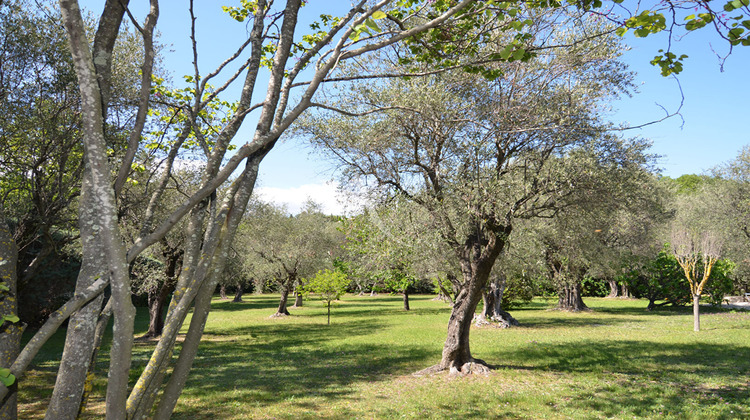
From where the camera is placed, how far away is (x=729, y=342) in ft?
50.9

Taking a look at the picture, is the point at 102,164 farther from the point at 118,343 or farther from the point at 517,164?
the point at 517,164

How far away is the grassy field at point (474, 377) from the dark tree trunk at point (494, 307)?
197cm

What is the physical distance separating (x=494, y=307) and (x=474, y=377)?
496 inches

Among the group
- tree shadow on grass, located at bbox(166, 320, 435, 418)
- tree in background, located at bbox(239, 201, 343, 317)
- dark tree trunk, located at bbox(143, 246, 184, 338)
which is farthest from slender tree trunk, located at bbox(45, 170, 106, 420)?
tree in background, located at bbox(239, 201, 343, 317)

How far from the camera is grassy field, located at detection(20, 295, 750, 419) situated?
27.6 ft

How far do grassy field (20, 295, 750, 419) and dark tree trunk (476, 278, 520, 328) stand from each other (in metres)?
1.97

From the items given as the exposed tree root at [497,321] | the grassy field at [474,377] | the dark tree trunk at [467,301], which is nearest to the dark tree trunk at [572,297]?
the exposed tree root at [497,321]

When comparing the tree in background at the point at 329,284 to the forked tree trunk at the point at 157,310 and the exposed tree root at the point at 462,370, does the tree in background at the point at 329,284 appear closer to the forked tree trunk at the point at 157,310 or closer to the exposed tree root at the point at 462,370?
the forked tree trunk at the point at 157,310

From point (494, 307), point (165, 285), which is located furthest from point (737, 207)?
point (165, 285)

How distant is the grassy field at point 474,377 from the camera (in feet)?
27.6

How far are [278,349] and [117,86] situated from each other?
11023 mm

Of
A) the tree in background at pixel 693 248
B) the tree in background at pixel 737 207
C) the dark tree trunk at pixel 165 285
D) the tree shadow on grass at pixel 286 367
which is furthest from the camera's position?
the tree in background at pixel 737 207

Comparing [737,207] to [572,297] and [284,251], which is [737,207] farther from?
[284,251]

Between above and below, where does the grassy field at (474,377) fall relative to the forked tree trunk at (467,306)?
below
